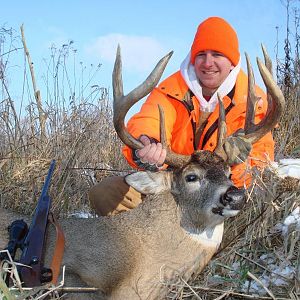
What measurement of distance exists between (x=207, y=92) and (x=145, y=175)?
138 cm

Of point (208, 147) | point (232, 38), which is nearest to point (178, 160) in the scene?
point (208, 147)

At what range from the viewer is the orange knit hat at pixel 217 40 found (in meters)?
5.03

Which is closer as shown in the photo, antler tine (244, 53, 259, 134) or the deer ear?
the deer ear

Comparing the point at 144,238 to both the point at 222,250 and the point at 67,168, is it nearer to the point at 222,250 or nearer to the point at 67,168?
the point at 222,250

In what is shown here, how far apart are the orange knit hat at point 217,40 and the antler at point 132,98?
4.55ft

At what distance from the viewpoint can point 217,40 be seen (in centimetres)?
503

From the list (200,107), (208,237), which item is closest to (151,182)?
(208,237)

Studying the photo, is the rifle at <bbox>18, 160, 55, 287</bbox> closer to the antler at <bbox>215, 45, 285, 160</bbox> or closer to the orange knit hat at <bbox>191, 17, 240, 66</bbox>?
the antler at <bbox>215, 45, 285, 160</bbox>

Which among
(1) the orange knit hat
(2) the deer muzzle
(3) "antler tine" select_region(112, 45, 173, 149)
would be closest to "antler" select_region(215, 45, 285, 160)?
(2) the deer muzzle

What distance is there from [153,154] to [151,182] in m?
0.20

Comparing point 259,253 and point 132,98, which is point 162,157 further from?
point 259,253

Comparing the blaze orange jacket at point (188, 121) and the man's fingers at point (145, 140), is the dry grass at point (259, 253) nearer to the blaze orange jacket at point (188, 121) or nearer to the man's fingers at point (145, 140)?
the blaze orange jacket at point (188, 121)

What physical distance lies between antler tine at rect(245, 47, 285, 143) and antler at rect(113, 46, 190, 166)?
0.52 metres

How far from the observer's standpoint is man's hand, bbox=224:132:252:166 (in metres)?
3.99
